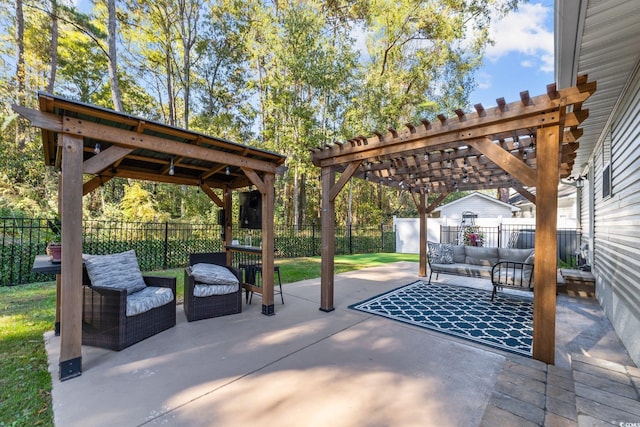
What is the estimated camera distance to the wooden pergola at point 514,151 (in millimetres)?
2646

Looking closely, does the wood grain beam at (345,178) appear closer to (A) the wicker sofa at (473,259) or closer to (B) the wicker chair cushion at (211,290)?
(B) the wicker chair cushion at (211,290)

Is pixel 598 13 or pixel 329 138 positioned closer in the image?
pixel 598 13

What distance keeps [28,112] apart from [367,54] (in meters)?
14.5

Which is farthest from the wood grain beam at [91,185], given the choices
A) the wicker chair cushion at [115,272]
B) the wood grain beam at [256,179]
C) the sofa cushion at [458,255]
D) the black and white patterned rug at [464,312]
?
the sofa cushion at [458,255]

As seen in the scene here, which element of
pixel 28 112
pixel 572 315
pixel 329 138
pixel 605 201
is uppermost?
pixel 329 138

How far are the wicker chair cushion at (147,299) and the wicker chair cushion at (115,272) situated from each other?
14 cm

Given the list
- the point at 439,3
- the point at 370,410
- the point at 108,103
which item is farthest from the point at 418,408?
the point at 108,103

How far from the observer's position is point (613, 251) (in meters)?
3.85

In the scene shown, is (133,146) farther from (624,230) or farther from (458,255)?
(458,255)

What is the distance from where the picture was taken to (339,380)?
2.46 m

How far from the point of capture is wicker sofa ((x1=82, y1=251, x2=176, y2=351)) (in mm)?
2996

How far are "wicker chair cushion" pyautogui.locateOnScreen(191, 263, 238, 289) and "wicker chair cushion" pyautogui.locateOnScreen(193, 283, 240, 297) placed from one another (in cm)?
6

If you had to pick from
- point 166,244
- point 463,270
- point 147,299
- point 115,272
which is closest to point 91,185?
point 115,272

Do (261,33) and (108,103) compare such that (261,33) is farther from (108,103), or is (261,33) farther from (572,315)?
(572,315)
